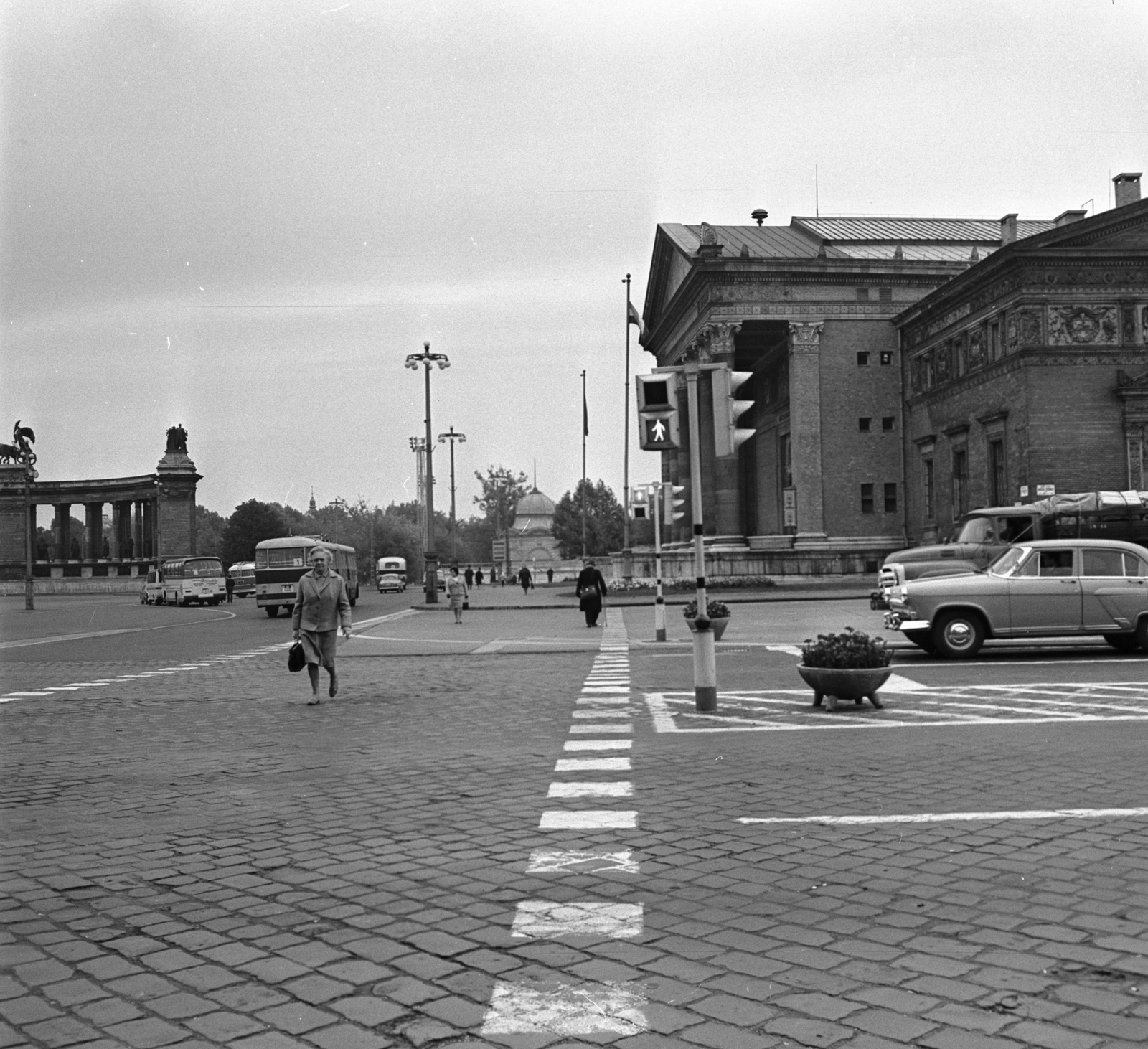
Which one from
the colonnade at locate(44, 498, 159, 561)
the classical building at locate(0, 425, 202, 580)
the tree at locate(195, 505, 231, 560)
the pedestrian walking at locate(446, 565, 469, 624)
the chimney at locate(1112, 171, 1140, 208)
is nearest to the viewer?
the pedestrian walking at locate(446, 565, 469, 624)

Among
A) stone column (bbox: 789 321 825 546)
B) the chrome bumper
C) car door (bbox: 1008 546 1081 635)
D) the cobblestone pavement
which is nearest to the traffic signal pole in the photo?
the cobblestone pavement

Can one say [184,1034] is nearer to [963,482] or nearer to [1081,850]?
[1081,850]

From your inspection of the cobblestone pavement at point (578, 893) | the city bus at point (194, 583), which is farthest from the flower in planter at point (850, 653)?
the city bus at point (194, 583)

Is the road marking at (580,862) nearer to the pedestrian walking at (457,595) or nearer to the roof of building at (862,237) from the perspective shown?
the pedestrian walking at (457,595)

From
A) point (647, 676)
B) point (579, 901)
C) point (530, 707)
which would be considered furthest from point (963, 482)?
point (579, 901)

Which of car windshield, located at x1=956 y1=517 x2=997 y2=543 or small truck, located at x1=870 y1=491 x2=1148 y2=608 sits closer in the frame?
small truck, located at x1=870 y1=491 x2=1148 y2=608

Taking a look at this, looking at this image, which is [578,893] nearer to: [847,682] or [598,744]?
[598,744]

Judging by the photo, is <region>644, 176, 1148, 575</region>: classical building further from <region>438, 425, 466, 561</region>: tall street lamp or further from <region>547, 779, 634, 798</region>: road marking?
<region>547, 779, 634, 798</region>: road marking

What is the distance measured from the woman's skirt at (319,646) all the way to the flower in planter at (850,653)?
5.83 m

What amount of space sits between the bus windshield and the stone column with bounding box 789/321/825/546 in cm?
3260

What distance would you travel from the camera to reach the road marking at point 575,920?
5.20 metres

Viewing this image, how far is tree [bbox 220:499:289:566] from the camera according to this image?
12581 cm

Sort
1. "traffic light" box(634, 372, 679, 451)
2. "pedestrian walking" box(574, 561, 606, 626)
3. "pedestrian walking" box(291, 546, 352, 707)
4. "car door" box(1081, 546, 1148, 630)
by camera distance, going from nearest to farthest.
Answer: "traffic light" box(634, 372, 679, 451) → "pedestrian walking" box(291, 546, 352, 707) → "car door" box(1081, 546, 1148, 630) → "pedestrian walking" box(574, 561, 606, 626)

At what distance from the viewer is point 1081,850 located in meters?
6.50
